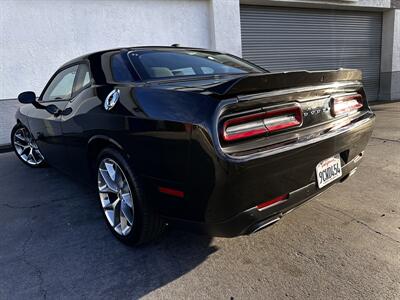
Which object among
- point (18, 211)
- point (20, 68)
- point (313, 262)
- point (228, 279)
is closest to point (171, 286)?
point (228, 279)

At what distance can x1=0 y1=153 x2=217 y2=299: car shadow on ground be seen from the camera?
2002mm

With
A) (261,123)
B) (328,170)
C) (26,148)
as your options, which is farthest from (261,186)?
(26,148)

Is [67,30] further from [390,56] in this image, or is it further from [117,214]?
[390,56]

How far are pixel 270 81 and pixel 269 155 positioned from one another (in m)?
0.45

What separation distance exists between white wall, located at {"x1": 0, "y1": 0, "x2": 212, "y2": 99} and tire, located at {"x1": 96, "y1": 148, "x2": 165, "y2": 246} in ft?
17.0

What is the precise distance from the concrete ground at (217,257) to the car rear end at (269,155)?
0.42 metres

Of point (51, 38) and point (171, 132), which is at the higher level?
point (51, 38)

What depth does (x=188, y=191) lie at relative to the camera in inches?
68.3

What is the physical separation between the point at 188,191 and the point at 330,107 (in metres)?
1.23

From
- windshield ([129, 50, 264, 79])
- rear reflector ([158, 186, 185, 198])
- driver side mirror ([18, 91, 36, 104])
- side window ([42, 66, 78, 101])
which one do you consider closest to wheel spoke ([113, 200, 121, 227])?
rear reflector ([158, 186, 185, 198])

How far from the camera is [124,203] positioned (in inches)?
91.6

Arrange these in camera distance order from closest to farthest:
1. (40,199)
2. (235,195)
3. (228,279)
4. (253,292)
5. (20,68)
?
(235,195) < (253,292) < (228,279) < (40,199) < (20,68)

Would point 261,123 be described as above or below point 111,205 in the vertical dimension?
above

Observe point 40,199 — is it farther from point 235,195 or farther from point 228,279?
point 235,195
